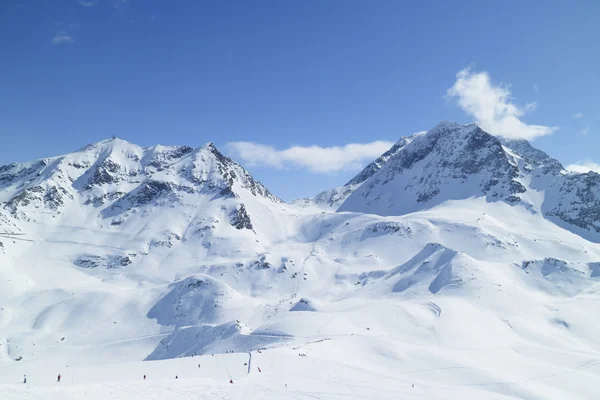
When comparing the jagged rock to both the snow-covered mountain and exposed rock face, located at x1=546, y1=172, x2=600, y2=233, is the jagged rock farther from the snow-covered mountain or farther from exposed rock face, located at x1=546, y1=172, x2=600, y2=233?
exposed rock face, located at x1=546, y1=172, x2=600, y2=233

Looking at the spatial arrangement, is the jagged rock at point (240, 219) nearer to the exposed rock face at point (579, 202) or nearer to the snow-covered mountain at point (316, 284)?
the snow-covered mountain at point (316, 284)

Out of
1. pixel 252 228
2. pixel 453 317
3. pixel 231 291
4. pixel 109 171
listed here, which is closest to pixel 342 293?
pixel 231 291

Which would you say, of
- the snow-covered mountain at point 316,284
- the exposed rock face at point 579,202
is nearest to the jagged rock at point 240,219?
the snow-covered mountain at point 316,284

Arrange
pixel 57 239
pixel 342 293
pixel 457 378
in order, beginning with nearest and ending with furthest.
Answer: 1. pixel 457 378
2. pixel 342 293
3. pixel 57 239

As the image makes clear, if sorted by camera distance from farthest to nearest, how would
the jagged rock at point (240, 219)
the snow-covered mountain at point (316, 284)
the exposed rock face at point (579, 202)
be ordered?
the jagged rock at point (240, 219) < the exposed rock face at point (579, 202) < the snow-covered mountain at point (316, 284)

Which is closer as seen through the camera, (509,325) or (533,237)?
(509,325)

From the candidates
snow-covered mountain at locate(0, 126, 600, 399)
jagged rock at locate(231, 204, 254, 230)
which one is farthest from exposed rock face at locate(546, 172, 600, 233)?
jagged rock at locate(231, 204, 254, 230)

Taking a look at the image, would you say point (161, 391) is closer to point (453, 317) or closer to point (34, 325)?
point (453, 317)

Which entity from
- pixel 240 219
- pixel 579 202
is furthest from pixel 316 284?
pixel 579 202
